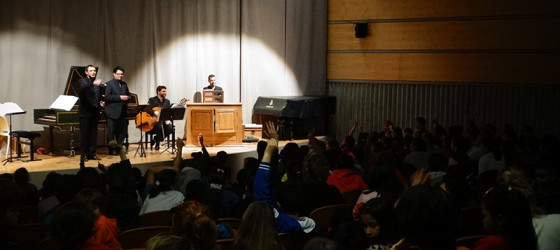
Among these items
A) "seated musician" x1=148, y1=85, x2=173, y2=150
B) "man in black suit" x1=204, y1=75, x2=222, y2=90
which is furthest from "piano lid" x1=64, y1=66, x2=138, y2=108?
"man in black suit" x1=204, y1=75, x2=222, y2=90

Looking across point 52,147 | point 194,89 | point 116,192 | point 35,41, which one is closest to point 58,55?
point 35,41

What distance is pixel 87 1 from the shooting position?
12.6m

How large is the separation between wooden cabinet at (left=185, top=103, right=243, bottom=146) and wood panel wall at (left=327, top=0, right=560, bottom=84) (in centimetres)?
318

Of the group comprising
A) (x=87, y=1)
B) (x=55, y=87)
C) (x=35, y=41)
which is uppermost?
(x=87, y=1)

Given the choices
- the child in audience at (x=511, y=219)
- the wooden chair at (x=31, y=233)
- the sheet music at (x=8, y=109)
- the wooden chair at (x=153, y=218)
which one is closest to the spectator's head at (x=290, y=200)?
the wooden chair at (x=153, y=218)

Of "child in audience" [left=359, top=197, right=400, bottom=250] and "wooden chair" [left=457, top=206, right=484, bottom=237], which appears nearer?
"child in audience" [left=359, top=197, right=400, bottom=250]

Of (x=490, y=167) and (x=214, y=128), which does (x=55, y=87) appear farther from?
(x=490, y=167)

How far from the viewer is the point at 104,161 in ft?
35.3

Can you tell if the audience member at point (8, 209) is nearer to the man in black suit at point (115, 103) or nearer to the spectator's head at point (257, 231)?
the spectator's head at point (257, 231)

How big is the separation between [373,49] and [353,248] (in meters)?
10.7

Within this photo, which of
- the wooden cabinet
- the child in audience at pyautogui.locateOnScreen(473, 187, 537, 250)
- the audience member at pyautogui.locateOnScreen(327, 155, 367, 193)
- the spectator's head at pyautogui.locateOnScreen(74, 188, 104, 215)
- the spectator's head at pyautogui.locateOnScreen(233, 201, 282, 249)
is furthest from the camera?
the wooden cabinet

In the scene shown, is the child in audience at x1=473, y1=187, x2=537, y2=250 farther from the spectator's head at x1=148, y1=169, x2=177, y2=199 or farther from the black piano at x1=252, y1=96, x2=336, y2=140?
the black piano at x1=252, y1=96, x2=336, y2=140

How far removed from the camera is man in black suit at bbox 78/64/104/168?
1038cm

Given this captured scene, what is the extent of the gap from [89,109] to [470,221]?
7.34 m
